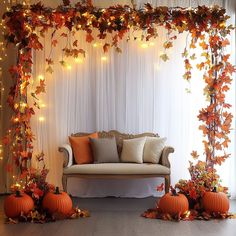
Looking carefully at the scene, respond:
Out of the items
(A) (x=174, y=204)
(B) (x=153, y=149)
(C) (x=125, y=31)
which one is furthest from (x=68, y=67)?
(A) (x=174, y=204)

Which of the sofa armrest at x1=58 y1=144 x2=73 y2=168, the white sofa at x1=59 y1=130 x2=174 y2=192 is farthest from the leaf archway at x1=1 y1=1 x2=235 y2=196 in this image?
the sofa armrest at x1=58 y1=144 x2=73 y2=168

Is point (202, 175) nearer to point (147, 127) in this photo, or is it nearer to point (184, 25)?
point (147, 127)

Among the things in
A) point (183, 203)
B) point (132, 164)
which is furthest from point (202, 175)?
point (132, 164)

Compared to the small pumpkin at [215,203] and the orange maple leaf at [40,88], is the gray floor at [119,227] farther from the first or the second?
the orange maple leaf at [40,88]

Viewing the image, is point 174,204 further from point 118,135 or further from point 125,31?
point 125,31

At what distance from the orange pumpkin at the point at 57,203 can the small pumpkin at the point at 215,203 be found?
5.28 ft

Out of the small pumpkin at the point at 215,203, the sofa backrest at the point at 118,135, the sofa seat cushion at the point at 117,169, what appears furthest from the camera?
the sofa backrest at the point at 118,135

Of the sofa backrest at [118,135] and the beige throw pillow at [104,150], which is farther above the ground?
the sofa backrest at [118,135]

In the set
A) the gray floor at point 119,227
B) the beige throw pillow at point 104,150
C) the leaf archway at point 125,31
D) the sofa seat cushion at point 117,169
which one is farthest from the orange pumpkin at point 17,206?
the beige throw pillow at point 104,150

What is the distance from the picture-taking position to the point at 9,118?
6109 mm

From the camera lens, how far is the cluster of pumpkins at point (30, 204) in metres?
4.74

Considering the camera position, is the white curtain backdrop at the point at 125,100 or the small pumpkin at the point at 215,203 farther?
the white curtain backdrop at the point at 125,100

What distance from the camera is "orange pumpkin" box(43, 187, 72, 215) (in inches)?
188

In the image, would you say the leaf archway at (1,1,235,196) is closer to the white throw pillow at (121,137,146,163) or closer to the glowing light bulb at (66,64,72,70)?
the glowing light bulb at (66,64,72,70)
